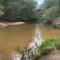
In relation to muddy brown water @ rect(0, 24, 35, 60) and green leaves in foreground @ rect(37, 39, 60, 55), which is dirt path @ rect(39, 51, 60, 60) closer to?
green leaves in foreground @ rect(37, 39, 60, 55)

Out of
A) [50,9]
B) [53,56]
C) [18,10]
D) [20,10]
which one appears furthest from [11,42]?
[20,10]

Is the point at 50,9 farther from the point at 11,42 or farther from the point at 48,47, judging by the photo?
the point at 48,47

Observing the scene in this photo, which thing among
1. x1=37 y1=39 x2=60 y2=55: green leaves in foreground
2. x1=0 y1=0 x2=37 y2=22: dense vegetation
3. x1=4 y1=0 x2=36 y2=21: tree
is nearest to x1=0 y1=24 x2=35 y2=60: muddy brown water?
x1=37 y1=39 x2=60 y2=55: green leaves in foreground

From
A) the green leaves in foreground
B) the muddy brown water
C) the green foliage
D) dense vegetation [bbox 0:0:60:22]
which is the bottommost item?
the green leaves in foreground

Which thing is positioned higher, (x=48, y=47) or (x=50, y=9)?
(x=50, y=9)

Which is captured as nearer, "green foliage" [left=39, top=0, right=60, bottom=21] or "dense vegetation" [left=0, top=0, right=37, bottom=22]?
"green foliage" [left=39, top=0, right=60, bottom=21]

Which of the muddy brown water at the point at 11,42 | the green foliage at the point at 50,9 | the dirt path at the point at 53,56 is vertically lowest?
the dirt path at the point at 53,56

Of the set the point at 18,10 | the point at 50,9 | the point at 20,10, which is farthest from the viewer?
the point at 20,10

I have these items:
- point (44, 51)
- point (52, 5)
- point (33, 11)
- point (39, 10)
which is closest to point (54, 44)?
point (44, 51)

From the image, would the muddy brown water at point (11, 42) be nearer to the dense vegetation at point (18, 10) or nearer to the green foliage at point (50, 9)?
the green foliage at point (50, 9)

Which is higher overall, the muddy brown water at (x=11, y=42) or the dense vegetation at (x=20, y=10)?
the dense vegetation at (x=20, y=10)

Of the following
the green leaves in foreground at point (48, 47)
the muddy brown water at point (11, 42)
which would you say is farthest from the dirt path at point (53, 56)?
the muddy brown water at point (11, 42)

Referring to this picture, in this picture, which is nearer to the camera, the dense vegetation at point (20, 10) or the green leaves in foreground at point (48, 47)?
the green leaves in foreground at point (48, 47)

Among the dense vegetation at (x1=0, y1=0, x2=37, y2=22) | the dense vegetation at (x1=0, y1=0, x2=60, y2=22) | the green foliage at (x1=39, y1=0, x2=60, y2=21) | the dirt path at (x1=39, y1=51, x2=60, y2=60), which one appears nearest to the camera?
the dirt path at (x1=39, y1=51, x2=60, y2=60)
